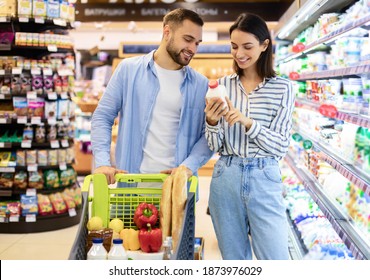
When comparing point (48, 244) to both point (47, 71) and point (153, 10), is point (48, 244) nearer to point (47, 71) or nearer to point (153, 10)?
point (47, 71)

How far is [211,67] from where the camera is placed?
32.7ft

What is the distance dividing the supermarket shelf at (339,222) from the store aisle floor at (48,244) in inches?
39.0

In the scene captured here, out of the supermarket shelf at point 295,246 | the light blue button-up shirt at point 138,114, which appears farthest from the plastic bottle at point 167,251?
the supermarket shelf at point 295,246

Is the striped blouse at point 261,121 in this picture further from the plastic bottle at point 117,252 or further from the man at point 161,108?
the plastic bottle at point 117,252

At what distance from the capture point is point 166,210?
2.27 metres

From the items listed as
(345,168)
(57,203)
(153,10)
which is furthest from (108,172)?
(153,10)

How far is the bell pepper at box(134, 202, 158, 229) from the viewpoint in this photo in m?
2.28

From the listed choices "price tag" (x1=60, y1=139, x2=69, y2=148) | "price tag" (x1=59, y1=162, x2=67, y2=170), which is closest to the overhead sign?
"price tag" (x1=60, y1=139, x2=69, y2=148)

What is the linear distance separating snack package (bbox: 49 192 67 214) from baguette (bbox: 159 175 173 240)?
3.87m

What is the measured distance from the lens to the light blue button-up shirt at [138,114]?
9.01ft

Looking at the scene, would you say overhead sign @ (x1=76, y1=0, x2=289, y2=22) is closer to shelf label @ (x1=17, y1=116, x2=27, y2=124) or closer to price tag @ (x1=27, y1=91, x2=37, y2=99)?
price tag @ (x1=27, y1=91, x2=37, y2=99)
